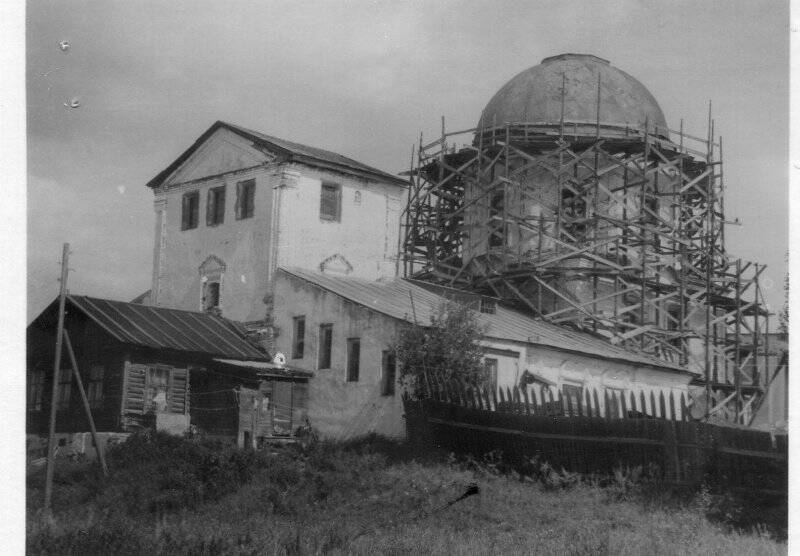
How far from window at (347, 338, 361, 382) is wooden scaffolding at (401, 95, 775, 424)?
28.6ft

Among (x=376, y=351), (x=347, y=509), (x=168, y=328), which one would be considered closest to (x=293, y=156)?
(x=168, y=328)

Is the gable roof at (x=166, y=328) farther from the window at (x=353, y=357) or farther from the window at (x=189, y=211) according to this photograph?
the window at (x=189, y=211)

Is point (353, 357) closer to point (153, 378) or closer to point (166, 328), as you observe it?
point (166, 328)

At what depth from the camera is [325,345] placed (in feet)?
101

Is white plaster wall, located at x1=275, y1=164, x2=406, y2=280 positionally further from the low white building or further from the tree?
the tree

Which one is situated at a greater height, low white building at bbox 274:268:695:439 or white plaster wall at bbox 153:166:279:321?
white plaster wall at bbox 153:166:279:321

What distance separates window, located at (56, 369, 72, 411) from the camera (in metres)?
29.6

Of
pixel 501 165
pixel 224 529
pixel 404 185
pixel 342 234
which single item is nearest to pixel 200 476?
pixel 224 529

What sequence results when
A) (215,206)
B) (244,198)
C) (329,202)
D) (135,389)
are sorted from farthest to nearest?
(215,206)
(329,202)
(244,198)
(135,389)

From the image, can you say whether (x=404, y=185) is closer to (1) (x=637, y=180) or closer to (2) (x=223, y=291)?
(2) (x=223, y=291)

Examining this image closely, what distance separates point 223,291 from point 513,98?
43.3ft

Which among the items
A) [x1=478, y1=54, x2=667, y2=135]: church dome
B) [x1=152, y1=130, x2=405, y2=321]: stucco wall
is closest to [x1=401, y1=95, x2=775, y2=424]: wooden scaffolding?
[x1=478, y1=54, x2=667, y2=135]: church dome

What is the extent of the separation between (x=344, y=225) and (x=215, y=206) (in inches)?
152

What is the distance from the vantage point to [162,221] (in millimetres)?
35938
